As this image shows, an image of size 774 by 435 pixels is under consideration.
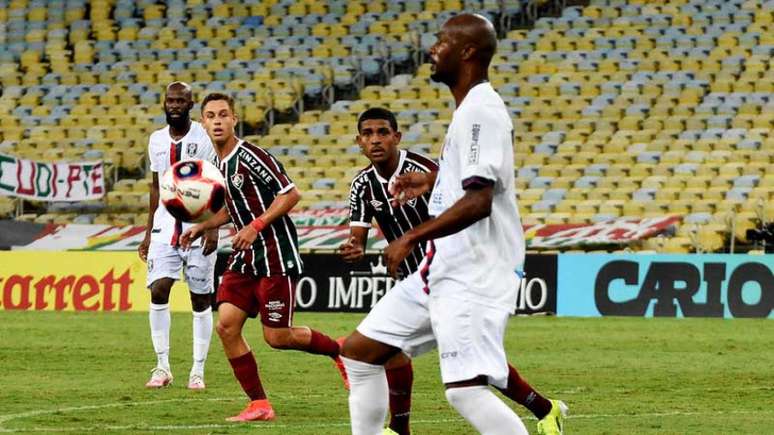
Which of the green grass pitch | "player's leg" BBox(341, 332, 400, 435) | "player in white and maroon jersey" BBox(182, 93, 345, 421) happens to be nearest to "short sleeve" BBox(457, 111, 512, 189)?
"player's leg" BBox(341, 332, 400, 435)

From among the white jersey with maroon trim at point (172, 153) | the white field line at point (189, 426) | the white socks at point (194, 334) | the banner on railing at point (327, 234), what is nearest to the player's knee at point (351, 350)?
the white field line at point (189, 426)

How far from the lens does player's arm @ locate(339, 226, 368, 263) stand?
8.77 metres

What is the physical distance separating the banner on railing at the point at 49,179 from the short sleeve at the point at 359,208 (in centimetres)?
1805

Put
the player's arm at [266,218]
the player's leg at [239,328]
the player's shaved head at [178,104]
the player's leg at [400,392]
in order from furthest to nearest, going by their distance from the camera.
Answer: the player's shaved head at [178,104]
the player's leg at [239,328]
the player's arm at [266,218]
the player's leg at [400,392]

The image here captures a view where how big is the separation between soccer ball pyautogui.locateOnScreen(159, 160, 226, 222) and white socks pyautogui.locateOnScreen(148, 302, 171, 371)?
3.23 metres

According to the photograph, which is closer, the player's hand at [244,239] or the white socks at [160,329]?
the player's hand at [244,239]

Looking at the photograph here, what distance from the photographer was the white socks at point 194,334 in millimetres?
12289

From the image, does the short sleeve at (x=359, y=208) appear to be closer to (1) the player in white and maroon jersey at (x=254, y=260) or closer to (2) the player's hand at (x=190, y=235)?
(1) the player in white and maroon jersey at (x=254, y=260)

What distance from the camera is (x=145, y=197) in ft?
94.8

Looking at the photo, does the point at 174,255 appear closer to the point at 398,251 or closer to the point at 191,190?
the point at 191,190

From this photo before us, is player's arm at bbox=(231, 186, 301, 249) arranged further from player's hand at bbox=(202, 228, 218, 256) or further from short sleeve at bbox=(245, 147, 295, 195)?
player's hand at bbox=(202, 228, 218, 256)

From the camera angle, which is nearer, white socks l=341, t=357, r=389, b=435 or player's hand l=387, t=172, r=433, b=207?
player's hand l=387, t=172, r=433, b=207

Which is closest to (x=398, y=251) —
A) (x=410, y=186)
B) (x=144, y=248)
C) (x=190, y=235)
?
(x=410, y=186)

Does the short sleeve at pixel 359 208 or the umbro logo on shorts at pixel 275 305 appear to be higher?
the short sleeve at pixel 359 208
